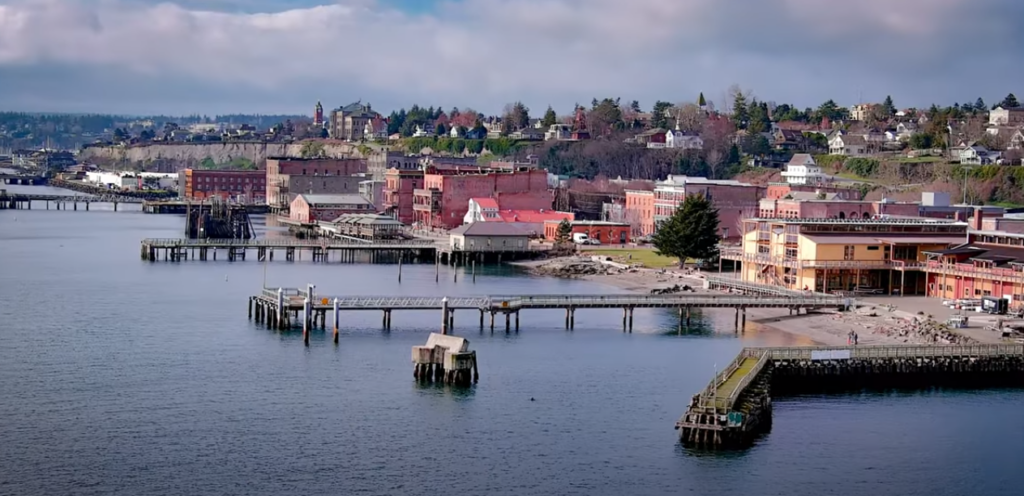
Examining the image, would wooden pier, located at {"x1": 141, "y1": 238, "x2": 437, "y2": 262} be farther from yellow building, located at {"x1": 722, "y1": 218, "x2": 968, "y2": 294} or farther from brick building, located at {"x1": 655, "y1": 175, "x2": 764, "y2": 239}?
yellow building, located at {"x1": 722, "y1": 218, "x2": 968, "y2": 294}

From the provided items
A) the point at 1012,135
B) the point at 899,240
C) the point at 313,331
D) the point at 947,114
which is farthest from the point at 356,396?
the point at 947,114

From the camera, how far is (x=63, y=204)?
5399 inches

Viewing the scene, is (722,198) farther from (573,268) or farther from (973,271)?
(973,271)

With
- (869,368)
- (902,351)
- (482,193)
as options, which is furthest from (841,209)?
(869,368)

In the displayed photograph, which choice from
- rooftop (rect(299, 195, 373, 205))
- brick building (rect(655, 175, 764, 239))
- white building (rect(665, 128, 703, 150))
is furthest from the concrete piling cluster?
white building (rect(665, 128, 703, 150))

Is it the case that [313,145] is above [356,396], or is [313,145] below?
above

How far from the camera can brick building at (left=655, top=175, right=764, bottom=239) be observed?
83.6 metres

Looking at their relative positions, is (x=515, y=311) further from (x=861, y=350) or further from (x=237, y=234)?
(x=237, y=234)

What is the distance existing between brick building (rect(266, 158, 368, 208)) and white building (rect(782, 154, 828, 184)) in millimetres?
33691

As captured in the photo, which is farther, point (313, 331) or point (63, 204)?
point (63, 204)

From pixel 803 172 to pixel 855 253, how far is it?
50.6m

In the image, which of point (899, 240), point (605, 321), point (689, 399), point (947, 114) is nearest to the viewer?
point (689, 399)

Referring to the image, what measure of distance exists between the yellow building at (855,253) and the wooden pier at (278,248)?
74.9ft

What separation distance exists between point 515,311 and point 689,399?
13.0 meters
